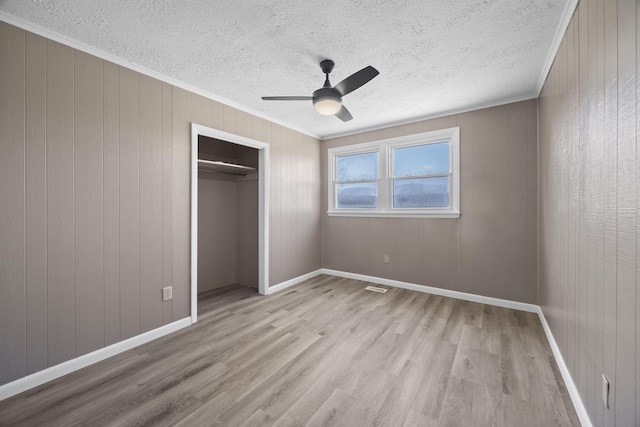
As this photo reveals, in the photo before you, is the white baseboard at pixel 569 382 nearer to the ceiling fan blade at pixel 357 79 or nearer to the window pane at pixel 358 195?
the ceiling fan blade at pixel 357 79

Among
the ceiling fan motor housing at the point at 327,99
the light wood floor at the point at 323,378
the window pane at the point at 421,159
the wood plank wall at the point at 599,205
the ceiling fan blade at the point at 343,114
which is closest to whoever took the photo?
the wood plank wall at the point at 599,205

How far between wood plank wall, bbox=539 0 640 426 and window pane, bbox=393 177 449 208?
5.50 feet

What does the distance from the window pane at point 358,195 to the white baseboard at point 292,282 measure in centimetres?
135

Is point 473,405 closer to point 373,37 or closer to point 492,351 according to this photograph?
point 492,351

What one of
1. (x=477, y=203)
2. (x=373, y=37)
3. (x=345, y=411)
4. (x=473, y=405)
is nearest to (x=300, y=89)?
(x=373, y=37)

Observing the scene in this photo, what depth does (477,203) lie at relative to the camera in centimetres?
348

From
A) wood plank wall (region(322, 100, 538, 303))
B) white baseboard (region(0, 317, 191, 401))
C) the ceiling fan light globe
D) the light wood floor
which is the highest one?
the ceiling fan light globe

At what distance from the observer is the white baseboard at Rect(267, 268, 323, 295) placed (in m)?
3.91

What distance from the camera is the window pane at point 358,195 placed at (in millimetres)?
4477

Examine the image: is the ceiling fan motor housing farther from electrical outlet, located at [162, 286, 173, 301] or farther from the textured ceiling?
electrical outlet, located at [162, 286, 173, 301]

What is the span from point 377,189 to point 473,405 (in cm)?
322

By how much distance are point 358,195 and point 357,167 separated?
516 mm

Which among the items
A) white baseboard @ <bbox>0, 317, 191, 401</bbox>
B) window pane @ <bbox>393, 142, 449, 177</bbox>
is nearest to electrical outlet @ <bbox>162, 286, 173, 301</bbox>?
white baseboard @ <bbox>0, 317, 191, 401</bbox>

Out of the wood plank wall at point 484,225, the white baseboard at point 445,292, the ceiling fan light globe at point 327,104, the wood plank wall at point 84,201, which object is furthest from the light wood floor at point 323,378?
the ceiling fan light globe at point 327,104
